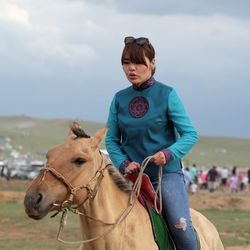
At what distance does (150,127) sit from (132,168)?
0.38m

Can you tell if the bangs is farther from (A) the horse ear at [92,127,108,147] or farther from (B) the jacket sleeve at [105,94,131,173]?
(A) the horse ear at [92,127,108,147]

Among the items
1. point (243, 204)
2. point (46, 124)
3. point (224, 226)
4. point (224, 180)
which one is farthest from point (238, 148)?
point (224, 226)

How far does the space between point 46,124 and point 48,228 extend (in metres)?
115

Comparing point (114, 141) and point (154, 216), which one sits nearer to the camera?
point (154, 216)

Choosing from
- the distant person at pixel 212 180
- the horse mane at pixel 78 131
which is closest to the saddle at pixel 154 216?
the horse mane at pixel 78 131

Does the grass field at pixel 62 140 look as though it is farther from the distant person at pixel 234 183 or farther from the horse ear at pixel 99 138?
the horse ear at pixel 99 138

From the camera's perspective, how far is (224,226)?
22.6 meters

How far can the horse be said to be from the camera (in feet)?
16.4

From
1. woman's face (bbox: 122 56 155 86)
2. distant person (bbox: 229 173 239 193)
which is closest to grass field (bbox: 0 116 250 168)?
distant person (bbox: 229 173 239 193)

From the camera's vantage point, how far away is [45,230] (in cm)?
2016

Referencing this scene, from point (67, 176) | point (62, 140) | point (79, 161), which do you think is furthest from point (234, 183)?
point (62, 140)

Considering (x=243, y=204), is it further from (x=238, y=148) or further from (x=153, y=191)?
(x=238, y=148)

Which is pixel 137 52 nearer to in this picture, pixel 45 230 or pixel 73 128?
pixel 73 128

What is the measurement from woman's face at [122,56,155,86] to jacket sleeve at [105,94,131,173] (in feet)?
1.02
